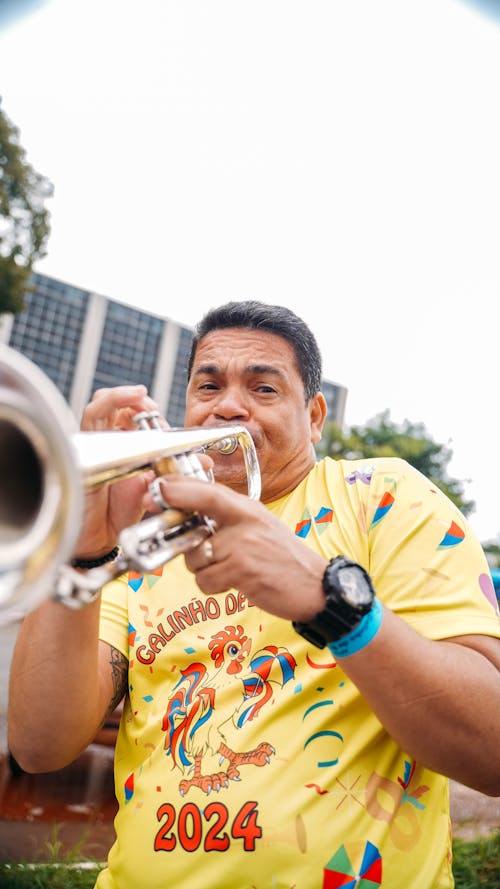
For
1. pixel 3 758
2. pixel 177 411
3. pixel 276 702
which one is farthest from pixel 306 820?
pixel 177 411

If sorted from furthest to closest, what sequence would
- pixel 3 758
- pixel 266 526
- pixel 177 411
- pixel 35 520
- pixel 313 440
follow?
pixel 177 411
pixel 3 758
pixel 313 440
pixel 266 526
pixel 35 520

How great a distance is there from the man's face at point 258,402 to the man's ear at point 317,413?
0.10 metres

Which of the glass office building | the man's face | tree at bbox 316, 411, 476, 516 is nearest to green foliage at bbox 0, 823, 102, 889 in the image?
the man's face

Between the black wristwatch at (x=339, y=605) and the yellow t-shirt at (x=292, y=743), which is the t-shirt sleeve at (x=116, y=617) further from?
the black wristwatch at (x=339, y=605)

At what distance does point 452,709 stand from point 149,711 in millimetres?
972

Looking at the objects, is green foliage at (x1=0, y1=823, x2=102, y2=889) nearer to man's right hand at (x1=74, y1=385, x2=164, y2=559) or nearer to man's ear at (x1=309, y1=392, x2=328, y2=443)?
man's right hand at (x1=74, y1=385, x2=164, y2=559)

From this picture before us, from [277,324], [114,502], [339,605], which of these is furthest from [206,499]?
[277,324]

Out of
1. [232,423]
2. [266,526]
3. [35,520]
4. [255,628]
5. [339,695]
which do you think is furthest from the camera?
[232,423]

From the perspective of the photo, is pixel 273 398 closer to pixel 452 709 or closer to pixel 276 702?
pixel 276 702

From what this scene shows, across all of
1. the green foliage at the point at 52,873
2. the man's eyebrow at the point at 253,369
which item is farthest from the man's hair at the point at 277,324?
the green foliage at the point at 52,873

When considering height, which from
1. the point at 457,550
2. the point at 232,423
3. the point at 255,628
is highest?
the point at 232,423

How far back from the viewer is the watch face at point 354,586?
1399 mm

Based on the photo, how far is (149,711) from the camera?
2.04 meters

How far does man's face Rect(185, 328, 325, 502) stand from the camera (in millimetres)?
2389
